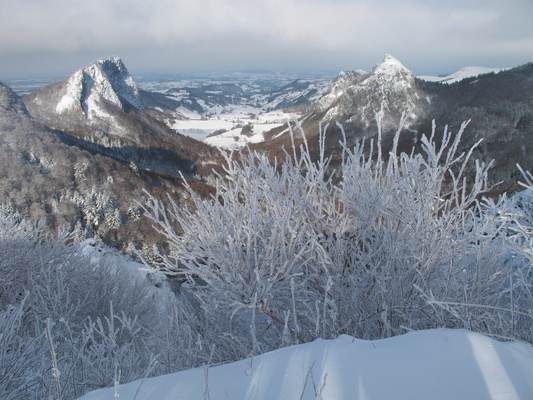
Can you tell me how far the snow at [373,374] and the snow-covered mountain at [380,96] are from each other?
337 feet

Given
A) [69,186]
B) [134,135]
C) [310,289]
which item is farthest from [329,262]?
[134,135]

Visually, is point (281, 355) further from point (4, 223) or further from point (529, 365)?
point (4, 223)

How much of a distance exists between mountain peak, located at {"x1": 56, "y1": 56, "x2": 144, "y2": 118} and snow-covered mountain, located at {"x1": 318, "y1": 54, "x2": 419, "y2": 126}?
75.1 meters

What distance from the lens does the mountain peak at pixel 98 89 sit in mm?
95781

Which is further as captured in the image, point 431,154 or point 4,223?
point 4,223

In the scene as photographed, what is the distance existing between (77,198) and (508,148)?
3092 inches

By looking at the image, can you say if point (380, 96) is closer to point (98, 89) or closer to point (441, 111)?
point (441, 111)

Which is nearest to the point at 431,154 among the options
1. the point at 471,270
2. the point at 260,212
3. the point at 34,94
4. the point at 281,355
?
the point at 471,270

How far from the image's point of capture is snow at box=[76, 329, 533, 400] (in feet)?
5.89

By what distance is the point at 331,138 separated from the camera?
9169 centimetres

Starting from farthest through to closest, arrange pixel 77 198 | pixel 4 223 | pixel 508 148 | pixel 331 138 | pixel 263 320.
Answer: pixel 331 138 < pixel 508 148 < pixel 77 198 < pixel 4 223 < pixel 263 320

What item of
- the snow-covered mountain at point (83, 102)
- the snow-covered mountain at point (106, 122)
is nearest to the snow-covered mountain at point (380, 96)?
the snow-covered mountain at point (106, 122)

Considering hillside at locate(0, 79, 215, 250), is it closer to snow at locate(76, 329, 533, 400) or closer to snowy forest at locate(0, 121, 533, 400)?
snowy forest at locate(0, 121, 533, 400)

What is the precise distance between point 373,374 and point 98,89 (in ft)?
405
